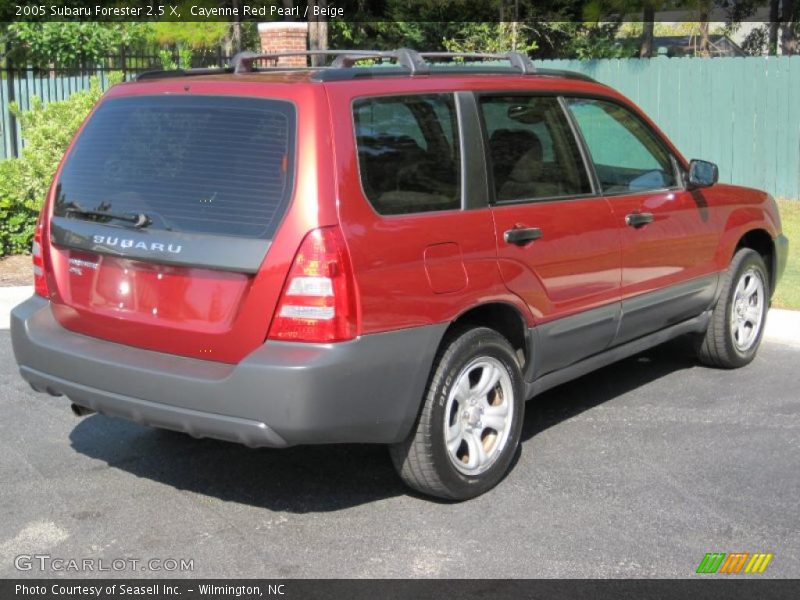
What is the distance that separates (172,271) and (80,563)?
3.94 ft

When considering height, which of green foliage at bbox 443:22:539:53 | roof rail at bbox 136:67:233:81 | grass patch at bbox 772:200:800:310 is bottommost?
grass patch at bbox 772:200:800:310

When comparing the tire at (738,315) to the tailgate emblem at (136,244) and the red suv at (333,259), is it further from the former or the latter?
the tailgate emblem at (136,244)

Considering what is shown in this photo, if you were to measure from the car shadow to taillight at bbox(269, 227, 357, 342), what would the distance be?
1023mm

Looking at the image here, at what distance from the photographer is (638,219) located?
573 cm

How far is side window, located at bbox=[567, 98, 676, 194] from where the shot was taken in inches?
223

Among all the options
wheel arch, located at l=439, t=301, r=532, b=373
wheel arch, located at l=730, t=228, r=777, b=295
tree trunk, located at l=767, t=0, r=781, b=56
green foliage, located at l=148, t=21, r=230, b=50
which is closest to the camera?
wheel arch, located at l=439, t=301, r=532, b=373

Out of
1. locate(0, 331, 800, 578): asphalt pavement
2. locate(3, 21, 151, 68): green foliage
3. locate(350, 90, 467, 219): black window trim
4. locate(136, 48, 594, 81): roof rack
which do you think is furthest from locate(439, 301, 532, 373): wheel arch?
locate(3, 21, 151, 68): green foliage

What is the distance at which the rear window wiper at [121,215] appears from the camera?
4383 millimetres

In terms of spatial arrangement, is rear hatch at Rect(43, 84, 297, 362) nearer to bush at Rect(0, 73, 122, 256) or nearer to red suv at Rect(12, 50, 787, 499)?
red suv at Rect(12, 50, 787, 499)

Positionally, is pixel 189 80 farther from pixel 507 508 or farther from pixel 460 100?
pixel 507 508

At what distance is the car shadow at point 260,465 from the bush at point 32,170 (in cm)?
541

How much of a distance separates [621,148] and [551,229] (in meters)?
1.20

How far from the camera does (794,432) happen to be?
5.76 meters

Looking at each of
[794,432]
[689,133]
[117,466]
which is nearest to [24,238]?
[117,466]
